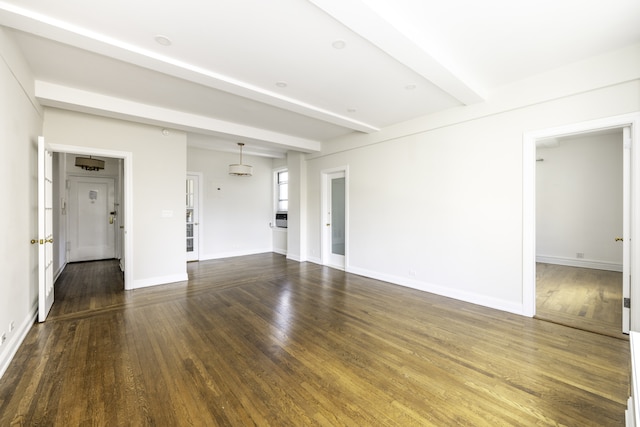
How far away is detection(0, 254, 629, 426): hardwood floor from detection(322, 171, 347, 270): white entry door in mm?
2216

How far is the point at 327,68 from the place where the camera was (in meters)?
2.91

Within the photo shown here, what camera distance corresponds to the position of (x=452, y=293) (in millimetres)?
4039

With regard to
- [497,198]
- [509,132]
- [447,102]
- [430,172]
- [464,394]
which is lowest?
[464,394]

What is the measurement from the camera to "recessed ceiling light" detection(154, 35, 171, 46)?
2.39m

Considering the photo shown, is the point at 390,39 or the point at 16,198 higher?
the point at 390,39

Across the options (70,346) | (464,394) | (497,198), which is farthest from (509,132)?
(70,346)

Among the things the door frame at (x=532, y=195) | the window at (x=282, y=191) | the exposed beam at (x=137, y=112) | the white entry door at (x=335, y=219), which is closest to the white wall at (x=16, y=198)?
the exposed beam at (x=137, y=112)

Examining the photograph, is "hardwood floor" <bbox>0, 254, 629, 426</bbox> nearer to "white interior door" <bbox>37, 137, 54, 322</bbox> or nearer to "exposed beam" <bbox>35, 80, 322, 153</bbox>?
"white interior door" <bbox>37, 137, 54, 322</bbox>

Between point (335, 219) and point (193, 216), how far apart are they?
11.7 ft

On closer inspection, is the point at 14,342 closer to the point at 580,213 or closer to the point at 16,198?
the point at 16,198

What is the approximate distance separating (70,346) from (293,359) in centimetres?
213

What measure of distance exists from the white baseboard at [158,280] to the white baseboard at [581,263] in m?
7.80

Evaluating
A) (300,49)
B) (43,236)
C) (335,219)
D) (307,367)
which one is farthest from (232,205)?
(307,367)

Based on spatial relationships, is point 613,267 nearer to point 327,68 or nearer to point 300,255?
point 300,255
